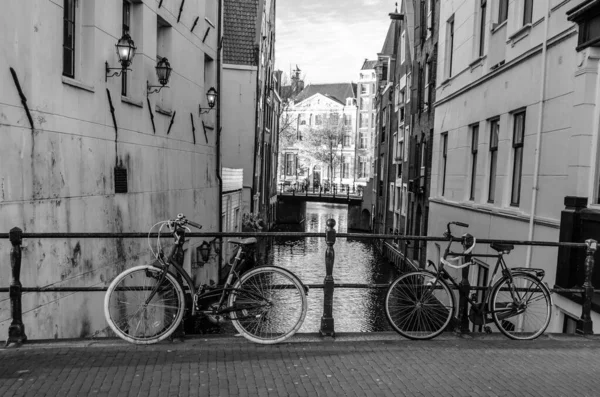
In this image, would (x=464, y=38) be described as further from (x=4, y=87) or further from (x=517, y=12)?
(x=4, y=87)

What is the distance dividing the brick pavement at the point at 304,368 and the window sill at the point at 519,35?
7549mm

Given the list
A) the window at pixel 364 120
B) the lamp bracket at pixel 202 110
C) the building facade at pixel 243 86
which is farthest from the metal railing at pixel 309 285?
the window at pixel 364 120

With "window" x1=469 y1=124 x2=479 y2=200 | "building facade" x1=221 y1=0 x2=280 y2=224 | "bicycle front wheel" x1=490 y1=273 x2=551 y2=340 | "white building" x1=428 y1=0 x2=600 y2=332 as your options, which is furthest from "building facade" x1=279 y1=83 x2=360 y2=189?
"bicycle front wheel" x1=490 y1=273 x2=551 y2=340

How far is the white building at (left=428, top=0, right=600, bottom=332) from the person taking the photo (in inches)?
336

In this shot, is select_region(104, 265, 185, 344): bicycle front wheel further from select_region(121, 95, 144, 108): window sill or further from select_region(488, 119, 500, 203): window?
select_region(488, 119, 500, 203): window

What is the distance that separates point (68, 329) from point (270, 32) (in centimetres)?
2782

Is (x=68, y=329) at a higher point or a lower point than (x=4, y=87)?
lower

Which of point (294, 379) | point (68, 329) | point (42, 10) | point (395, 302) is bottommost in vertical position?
point (68, 329)

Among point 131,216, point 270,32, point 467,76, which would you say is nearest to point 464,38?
point 467,76

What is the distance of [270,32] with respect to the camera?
3266 cm

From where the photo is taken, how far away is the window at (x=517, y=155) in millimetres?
11297

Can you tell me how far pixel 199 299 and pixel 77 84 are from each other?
4385mm

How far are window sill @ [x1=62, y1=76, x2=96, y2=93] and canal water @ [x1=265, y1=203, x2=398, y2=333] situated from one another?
18.0 ft

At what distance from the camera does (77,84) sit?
7.70m
